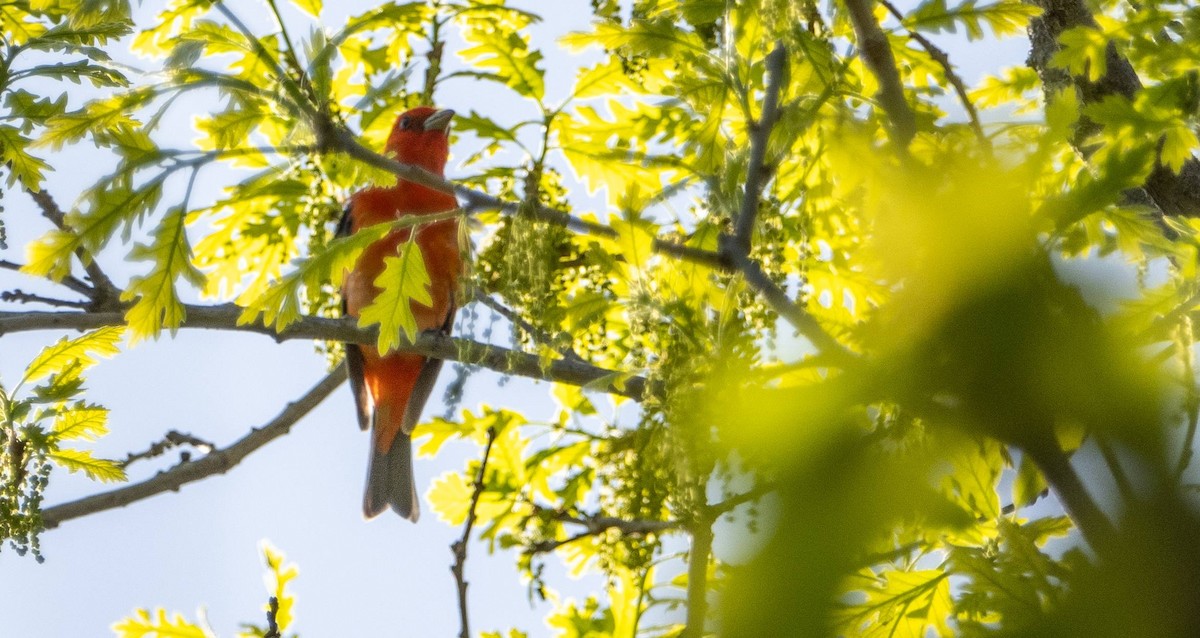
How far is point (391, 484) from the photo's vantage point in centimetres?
625

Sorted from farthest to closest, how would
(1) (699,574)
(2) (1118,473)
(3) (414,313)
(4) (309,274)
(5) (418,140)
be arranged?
(5) (418,140) → (3) (414,313) → (4) (309,274) → (1) (699,574) → (2) (1118,473)

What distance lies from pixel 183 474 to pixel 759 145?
101 inches

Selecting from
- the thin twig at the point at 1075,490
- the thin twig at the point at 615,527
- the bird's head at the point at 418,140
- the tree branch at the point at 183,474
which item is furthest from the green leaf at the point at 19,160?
the bird's head at the point at 418,140

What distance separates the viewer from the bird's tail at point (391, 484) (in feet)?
20.4

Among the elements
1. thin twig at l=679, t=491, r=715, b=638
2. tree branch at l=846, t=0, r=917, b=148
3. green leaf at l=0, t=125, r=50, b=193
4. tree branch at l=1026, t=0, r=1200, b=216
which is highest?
green leaf at l=0, t=125, r=50, b=193

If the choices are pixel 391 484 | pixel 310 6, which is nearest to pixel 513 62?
pixel 310 6

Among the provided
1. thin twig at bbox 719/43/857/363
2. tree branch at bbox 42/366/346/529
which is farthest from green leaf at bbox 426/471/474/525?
thin twig at bbox 719/43/857/363

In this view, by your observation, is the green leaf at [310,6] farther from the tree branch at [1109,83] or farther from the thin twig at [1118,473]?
the thin twig at [1118,473]

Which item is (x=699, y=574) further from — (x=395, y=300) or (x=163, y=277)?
(x=163, y=277)

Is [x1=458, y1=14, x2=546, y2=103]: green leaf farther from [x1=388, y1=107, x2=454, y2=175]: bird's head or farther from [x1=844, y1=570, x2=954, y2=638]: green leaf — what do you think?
[x1=388, y1=107, x2=454, y2=175]: bird's head

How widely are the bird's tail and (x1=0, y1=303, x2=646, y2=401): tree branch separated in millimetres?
2839

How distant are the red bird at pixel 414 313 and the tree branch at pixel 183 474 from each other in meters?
1.44

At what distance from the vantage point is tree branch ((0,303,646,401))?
3012 mm

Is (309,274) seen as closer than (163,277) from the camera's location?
Yes
